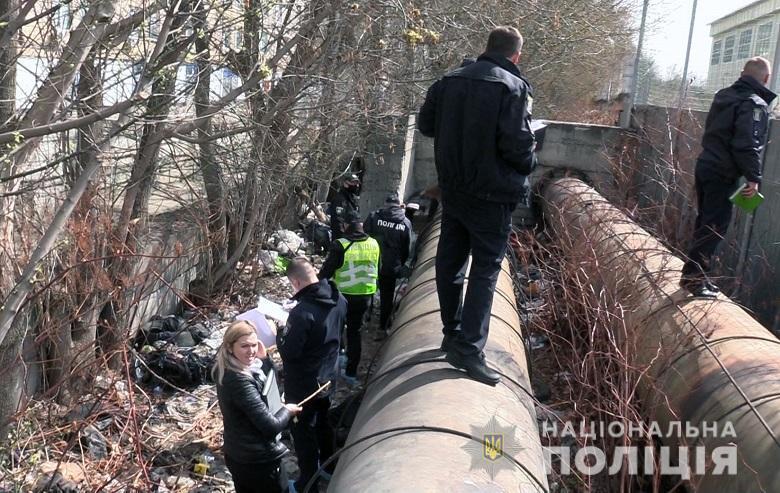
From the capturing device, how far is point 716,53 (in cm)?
957

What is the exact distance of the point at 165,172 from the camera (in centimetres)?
727

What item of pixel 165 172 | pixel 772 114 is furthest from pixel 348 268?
pixel 772 114

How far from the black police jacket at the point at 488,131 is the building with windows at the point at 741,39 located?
4.91m

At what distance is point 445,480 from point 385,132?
8.36m

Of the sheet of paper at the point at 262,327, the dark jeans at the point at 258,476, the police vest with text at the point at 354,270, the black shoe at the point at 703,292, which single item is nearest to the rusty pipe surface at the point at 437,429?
the dark jeans at the point at 258,476

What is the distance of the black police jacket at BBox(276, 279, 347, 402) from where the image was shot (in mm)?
4730

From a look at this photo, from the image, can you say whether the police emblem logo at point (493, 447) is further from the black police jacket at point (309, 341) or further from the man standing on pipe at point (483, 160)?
the black police jacket at point (309, 341)

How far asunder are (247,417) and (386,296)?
4511 millimetres

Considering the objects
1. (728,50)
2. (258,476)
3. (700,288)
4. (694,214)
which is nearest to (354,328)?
(258,476)

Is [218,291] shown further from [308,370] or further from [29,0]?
[29,0]

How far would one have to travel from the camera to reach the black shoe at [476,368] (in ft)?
11.9

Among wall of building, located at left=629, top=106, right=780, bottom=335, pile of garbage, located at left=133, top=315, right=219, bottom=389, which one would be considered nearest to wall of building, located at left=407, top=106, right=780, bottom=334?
wall of building, located at left=629, top=106, right=780, bottom=335

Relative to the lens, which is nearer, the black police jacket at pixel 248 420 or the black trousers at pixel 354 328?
the black police jacket at pixel 248 420

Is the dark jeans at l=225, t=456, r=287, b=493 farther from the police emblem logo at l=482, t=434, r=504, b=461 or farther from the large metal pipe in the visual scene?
the large metal pipe
